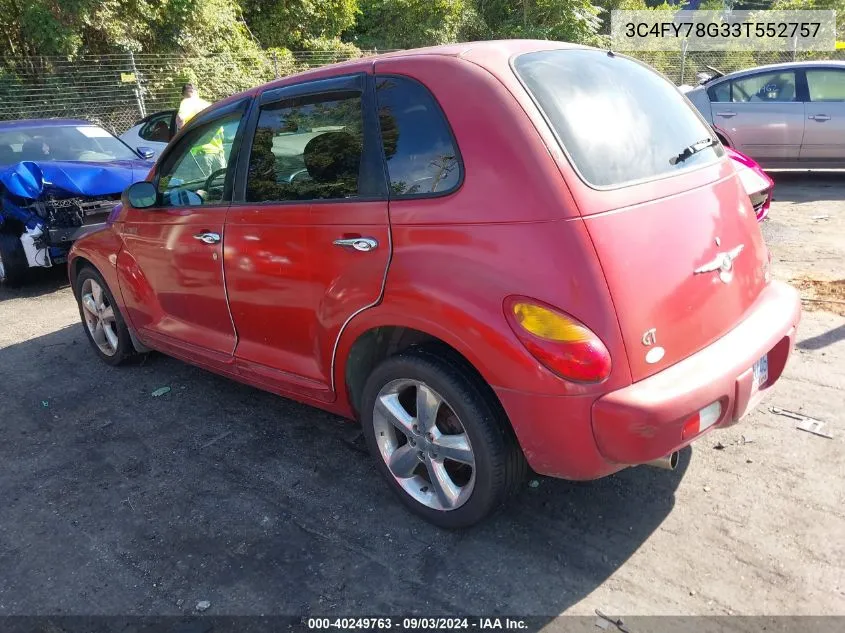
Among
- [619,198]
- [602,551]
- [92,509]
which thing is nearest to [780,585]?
[602,551]

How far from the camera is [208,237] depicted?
3484 mm

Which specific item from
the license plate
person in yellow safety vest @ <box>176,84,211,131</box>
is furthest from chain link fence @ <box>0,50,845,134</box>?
the license plate

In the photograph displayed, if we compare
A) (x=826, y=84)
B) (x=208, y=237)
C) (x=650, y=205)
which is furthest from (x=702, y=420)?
(x=826, y=84)

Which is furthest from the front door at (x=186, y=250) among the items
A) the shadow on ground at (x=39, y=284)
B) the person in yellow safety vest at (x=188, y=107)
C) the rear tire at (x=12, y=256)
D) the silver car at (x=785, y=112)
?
the silver car at (x=785, y=112)

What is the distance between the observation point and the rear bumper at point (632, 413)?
7.27ft

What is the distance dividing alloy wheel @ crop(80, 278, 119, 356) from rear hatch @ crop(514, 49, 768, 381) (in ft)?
11.3

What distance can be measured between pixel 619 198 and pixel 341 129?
1.26 m

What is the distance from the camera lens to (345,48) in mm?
23422

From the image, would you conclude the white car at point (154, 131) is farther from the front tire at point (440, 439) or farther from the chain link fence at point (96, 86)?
the front tire at point (440, 439)

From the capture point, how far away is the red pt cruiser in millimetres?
2250

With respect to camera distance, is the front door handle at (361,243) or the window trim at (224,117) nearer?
the front door handle at (361,243)

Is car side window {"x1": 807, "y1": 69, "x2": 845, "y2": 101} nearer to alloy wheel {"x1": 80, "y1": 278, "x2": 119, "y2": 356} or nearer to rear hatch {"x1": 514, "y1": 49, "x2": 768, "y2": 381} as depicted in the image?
rear hatch {"x1": 514, "y1": 49, "x2": 768, "y2": 381}

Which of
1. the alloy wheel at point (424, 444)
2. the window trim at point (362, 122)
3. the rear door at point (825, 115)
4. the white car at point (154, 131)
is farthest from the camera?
the white car at point (154, 131)

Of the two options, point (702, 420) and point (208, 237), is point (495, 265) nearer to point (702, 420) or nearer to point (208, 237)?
point (702, 420)
